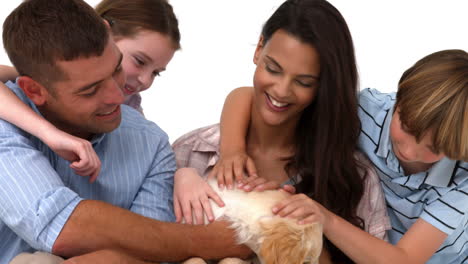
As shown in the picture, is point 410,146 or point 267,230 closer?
point 267,230

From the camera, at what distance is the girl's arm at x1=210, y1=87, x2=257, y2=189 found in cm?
246

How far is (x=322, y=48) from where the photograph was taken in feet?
8.14

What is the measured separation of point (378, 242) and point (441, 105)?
0.55 m

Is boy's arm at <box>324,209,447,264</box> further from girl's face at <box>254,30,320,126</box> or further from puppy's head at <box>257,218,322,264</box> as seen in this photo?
girl's face at <box>254,30,320,126</box>

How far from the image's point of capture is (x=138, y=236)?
2219 mm

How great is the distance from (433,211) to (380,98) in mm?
541

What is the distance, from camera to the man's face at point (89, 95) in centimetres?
229

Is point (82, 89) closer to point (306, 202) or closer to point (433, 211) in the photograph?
point (306, 202)

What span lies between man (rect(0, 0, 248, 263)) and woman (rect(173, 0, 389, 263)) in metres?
0.14

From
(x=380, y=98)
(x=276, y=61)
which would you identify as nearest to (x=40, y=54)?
(x=276, y=61)

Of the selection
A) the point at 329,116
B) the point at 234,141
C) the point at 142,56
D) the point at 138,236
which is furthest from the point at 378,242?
the point at 142,56

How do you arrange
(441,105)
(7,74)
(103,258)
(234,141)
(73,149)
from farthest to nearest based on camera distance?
(234,141) < (7,74) < (441,105) < (73,149) < (103,258)

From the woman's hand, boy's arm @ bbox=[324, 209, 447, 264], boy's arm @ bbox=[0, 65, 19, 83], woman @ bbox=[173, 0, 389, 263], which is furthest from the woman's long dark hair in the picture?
boy's arm @ bbox=[0, 65, 19, 83]

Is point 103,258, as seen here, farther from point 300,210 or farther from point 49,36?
point 49,36
